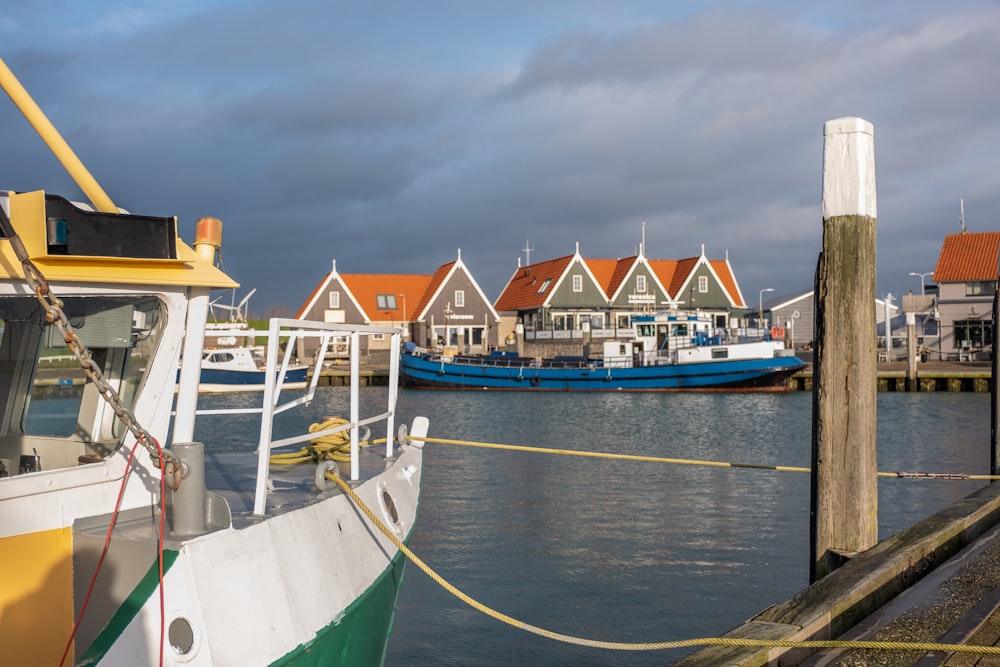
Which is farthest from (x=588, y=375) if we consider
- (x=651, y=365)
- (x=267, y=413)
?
(x=267, y=413)

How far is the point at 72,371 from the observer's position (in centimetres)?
416

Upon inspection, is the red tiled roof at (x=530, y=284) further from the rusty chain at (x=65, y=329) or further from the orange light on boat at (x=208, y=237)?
the rusty chain at (x=65, y=329)

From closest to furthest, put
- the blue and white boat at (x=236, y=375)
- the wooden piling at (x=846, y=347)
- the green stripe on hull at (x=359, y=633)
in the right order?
the green stripe on hull at (x=359, y=633), the wooden piling at (x=846, y=347), the blue and white boat at (x=236, y=375)

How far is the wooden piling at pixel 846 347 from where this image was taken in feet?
19.4

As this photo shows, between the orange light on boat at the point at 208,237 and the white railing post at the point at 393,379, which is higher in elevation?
the orange light on boat at the point at 208,237

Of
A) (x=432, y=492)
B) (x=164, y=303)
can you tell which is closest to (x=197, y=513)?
(x=164, y=303)

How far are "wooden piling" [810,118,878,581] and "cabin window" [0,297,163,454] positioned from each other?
4264 mm

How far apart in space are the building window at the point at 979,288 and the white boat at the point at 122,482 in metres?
59.9

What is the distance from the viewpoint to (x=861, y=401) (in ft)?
19.4

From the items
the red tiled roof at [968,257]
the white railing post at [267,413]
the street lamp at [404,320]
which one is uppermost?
the red tiled roof at [968,257]

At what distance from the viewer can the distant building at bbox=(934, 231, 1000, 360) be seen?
55.7 meters

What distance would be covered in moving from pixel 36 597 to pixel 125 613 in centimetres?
38

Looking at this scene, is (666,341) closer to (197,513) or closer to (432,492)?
(432,492)

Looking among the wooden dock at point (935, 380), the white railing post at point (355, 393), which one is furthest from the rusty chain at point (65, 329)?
the wooden dock at point (935, 380)
